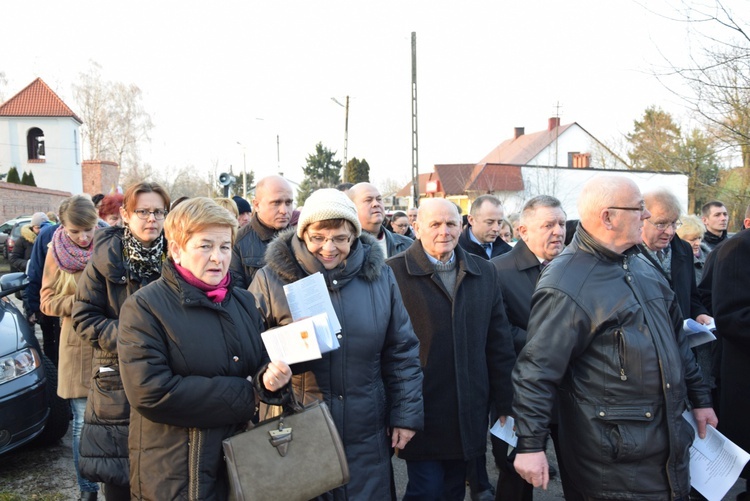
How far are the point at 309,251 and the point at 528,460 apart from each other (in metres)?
1.48

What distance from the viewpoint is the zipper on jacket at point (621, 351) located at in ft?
8.57

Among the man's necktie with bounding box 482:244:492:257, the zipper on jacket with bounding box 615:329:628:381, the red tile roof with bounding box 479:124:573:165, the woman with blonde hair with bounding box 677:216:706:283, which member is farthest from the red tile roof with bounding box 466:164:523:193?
the zipper on jacket with bounding box 615:329:628:381

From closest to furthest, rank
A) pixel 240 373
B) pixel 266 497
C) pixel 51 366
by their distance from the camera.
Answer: pixel 266 497 → pixel 240 373 → pixel 51 366

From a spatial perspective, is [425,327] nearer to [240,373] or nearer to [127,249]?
[240,373]

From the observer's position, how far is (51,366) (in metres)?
5.06

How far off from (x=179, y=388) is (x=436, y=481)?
191 centimetres

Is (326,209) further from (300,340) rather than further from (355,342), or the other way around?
(300,340)

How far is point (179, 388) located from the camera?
2.36 m

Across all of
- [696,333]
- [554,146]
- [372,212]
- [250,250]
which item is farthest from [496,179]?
[696,333]

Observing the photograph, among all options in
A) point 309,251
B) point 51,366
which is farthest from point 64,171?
point 309,251

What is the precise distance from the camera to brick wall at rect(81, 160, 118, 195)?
134ft

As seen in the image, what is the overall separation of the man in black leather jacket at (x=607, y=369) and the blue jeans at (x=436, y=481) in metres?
0.98

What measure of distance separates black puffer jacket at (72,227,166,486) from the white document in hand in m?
1.08

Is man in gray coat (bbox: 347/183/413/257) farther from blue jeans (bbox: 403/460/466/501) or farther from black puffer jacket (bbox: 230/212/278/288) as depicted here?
blue jeans (bbox: 403/460/466/501)
